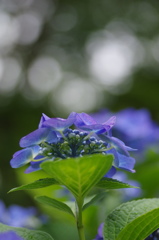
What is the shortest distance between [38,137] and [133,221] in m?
0.18

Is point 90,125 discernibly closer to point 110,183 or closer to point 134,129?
point 110,183

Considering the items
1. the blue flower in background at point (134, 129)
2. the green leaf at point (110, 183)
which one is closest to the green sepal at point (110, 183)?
the green leaf at point (110, 183)

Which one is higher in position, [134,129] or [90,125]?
Answer: [90,125]

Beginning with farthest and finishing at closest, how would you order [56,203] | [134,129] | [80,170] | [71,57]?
[71,57] < [134,129] < [56,203] < [80,170]

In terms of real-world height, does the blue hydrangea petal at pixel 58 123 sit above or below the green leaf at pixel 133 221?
above

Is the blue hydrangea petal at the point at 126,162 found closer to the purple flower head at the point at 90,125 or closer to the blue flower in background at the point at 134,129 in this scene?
the purple flower head at the point at 90,125

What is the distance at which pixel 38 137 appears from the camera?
2.09ft

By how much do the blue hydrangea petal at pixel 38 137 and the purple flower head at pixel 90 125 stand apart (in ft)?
0.13

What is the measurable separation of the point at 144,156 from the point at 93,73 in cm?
638

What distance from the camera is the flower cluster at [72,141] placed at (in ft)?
2.09

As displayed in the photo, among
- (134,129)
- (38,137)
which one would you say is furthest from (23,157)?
(134,129)

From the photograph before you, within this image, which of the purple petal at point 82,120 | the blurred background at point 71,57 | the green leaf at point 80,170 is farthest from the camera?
the blurred background at point 71,57

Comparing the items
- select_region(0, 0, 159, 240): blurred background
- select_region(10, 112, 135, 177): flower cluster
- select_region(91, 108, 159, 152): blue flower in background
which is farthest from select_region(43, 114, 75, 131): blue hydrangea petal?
select_region(0, 0, 159, 240): blurred background

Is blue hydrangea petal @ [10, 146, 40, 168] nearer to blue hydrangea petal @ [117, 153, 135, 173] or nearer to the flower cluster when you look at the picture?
the flower cluster
